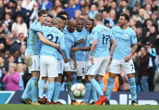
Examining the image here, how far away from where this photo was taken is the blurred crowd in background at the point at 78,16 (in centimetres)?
1898

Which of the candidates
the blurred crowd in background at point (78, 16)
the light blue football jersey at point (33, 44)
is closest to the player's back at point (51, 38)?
the light blue football jersey at point (33, 44)

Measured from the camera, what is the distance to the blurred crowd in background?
18984mm

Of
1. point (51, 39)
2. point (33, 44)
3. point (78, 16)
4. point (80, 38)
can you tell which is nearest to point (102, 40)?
point (80, 38)

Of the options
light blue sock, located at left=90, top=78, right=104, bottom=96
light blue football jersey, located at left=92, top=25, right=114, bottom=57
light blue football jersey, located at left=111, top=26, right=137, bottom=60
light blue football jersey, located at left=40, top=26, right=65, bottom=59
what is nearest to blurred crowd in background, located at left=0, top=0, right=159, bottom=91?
light blue football jersey, located at left=111, top=26, right=137, bottom=60

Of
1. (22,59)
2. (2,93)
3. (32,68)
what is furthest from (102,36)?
(22,59)

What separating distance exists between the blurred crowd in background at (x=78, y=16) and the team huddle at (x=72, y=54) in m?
3.09

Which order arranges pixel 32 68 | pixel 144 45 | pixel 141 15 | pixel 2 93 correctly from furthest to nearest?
pixel 141 15 → pixel 144 45 → pixel 2 93 → pixel 32 68

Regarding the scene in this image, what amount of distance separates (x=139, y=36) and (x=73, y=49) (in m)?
6.81

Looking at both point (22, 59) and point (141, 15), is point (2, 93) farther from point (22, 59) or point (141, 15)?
point (141, 15)

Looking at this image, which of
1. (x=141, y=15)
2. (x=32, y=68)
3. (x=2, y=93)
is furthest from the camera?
(x=141, y=15)

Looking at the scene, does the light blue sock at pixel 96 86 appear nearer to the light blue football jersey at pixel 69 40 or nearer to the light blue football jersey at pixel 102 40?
the light blue football jersey at pixel 102 40

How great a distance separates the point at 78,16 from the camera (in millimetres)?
20891

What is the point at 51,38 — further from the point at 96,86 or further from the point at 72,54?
the point at 96,86

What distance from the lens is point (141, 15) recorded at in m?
22.2
